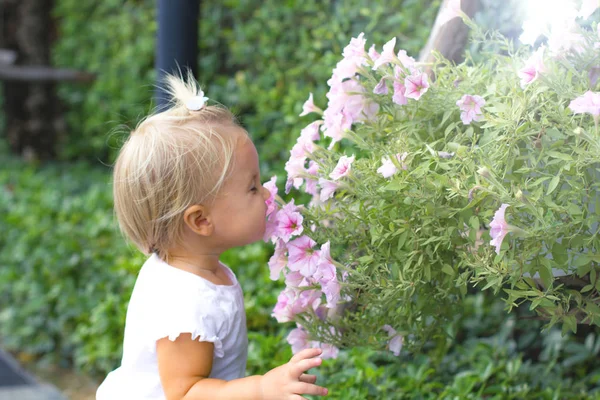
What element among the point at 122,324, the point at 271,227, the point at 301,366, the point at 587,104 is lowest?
the point at 122,324

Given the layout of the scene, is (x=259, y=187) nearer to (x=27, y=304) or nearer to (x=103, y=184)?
(x=27, y=304)

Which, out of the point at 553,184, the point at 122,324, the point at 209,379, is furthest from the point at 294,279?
the point at 122,324

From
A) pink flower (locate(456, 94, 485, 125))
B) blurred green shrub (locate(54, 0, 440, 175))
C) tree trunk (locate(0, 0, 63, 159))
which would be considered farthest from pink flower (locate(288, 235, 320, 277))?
tree trunk (locate(0, 0, 63, 159))

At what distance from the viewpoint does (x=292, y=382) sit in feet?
5.04

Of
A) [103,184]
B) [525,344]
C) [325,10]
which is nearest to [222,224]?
[525,344]

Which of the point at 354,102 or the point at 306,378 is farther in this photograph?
the point at 354,102

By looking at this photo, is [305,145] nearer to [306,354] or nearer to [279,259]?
[279,259]

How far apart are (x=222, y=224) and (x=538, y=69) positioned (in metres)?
0.76

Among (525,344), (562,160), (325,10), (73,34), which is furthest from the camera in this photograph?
(73,34)

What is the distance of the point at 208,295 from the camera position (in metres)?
1.73

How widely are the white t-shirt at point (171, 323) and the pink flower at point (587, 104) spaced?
87 cm

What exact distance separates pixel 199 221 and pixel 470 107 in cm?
65

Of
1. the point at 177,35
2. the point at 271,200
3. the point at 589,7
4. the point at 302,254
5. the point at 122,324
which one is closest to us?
the point at 589,7

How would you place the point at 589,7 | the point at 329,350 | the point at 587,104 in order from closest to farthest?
the point at 587,104 < the point at 589,7 < the point at 329,350
